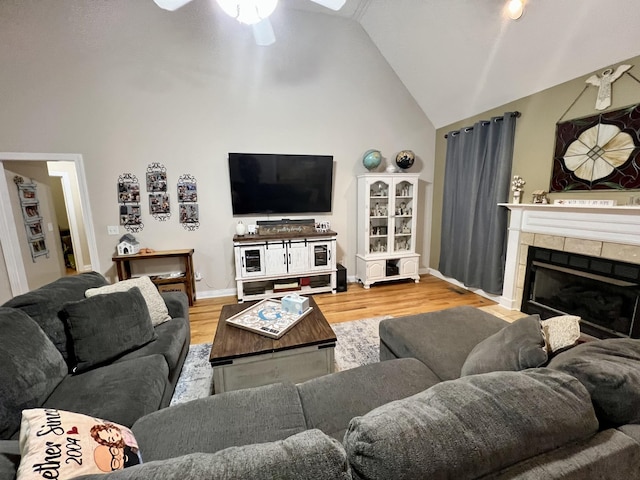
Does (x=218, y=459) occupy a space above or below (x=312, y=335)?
above

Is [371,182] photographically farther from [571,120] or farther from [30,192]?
[30,192]

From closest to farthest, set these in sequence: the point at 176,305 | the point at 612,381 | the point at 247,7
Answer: the point at 612,381 → the point at 247,7 → the point at 176,305

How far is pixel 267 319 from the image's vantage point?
2.09 metres

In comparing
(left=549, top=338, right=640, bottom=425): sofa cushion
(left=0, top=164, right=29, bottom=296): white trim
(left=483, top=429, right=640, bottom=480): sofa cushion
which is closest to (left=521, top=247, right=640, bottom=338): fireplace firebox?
(left=549, top=338, right=640, bottom=425): sofa cushion

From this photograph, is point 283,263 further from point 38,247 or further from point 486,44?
point 486,44

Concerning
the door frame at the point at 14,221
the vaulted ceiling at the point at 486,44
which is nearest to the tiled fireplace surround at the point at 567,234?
the vaulted ceiling at the point at 486,44

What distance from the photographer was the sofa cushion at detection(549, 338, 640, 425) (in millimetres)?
808

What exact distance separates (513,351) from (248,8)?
2.55 meters

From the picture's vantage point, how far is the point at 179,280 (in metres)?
3.54

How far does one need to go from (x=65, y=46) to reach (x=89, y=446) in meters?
4.28

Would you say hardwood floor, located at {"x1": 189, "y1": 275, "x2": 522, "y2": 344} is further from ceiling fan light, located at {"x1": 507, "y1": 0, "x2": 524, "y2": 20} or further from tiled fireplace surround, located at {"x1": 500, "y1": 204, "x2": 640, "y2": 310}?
ceiling fan light, located at {"x1": 507, "y1": 0, "x2": 524, "y2": 20}

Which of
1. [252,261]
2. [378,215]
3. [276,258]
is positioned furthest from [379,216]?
[252,261]

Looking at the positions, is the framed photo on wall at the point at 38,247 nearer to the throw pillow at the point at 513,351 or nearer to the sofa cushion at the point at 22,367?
the sofa cushion at the point at 22,367

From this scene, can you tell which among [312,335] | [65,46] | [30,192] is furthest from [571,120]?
[30,192]
